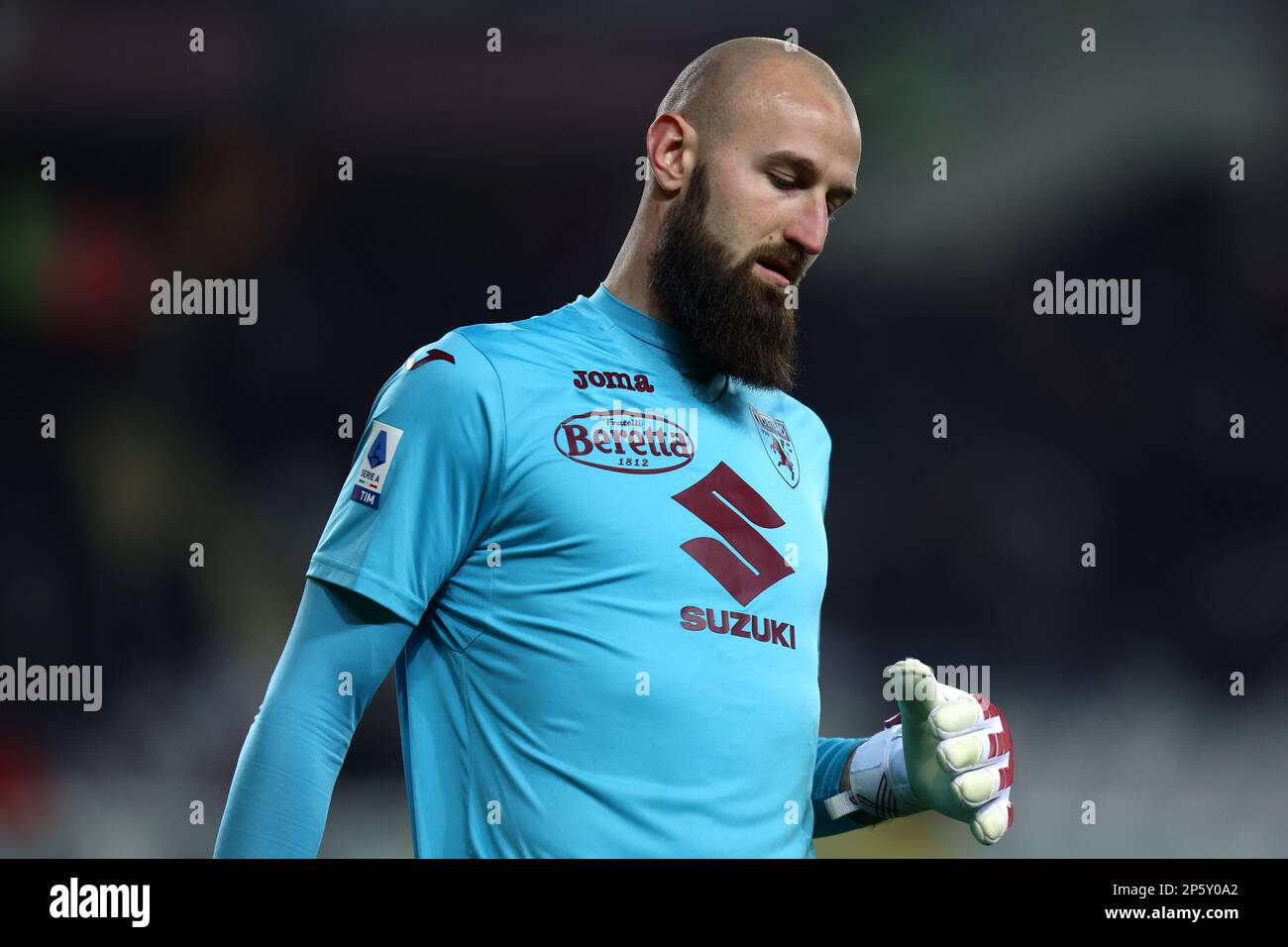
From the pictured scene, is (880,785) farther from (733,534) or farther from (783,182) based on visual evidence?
(783,182)

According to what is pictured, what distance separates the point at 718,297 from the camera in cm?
182

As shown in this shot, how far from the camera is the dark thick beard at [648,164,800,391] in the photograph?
1.82 m

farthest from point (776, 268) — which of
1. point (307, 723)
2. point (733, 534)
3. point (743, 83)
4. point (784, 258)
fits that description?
point (307, 723)

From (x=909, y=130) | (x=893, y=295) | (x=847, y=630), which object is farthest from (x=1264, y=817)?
(x=909, y=130)

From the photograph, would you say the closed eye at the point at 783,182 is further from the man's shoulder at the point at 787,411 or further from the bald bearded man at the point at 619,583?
the man's shoulder at the point at 787,411

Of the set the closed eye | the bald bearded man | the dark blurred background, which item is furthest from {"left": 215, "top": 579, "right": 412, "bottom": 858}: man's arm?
the dark blurred background

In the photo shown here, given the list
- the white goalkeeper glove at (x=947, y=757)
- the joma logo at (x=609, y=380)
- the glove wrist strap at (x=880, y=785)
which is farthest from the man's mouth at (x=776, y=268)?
the glove wrist strap at (x=880, y=785)

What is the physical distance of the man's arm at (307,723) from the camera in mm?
1493

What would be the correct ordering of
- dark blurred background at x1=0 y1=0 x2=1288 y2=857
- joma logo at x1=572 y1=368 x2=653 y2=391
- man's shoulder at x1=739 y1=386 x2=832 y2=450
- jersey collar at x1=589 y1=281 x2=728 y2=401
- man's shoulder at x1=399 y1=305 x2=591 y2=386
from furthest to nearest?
dark blurred background at x1=0 y1=0 x2=1288 y2=857 → man's shoulder at x1=739 y1=386 x2=832 y2=450 → jersey collar at x1=589 y1=281 x2=728 y2=401 → joma logo at x1=572 y1=368 x2=653 y2=391 → man's shoulder at x1=399 y1=305 x2=591 y2=386

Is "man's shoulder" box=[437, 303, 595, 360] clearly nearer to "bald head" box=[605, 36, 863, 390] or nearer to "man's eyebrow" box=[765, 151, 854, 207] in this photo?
"bald head" box=[605, 36, 863, 390]

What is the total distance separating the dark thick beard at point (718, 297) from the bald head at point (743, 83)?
0.08m

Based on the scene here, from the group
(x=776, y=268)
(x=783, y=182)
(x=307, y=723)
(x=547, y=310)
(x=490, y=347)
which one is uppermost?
(x=547, y=310)

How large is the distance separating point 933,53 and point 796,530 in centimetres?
311

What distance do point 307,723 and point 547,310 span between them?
110 inches
